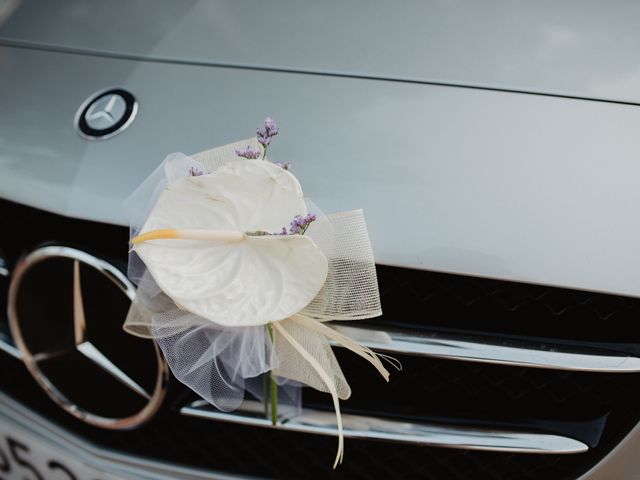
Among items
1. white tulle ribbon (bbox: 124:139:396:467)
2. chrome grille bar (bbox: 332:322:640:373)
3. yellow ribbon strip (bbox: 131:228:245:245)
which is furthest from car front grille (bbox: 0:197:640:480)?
yellow ribbon strip (bbox: 131:228:245:245)

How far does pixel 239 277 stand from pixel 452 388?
1.40 ft

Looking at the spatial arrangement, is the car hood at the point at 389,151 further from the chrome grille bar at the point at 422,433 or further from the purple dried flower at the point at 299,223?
the chrome grille bar at the point at 422,433

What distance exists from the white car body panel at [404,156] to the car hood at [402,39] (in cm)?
4

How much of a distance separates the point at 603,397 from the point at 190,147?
0.75 metres

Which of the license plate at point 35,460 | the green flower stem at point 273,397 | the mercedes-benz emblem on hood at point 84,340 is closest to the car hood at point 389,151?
the mercedes-benz emblem on hood at point 84,340

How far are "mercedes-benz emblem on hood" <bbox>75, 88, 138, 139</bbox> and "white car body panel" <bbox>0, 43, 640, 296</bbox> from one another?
0.02m

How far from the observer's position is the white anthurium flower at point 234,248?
95 cm

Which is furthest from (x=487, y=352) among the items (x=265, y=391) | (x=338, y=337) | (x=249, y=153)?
(x=249, y=153)

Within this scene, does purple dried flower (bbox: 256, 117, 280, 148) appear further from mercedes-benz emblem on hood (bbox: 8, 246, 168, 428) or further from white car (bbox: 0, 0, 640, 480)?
mercedes-benz emblem on hood (bbox: 8, 246, 168, 428)

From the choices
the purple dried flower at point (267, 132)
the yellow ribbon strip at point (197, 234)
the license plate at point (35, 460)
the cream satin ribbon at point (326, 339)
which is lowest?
the license plate at point (35, 460)

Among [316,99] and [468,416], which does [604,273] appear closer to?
[468,416]

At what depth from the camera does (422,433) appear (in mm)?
1187

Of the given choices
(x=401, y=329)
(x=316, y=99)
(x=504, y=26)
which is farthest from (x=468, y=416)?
(x=504, y=26)

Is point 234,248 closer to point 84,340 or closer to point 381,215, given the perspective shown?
point 381,215
